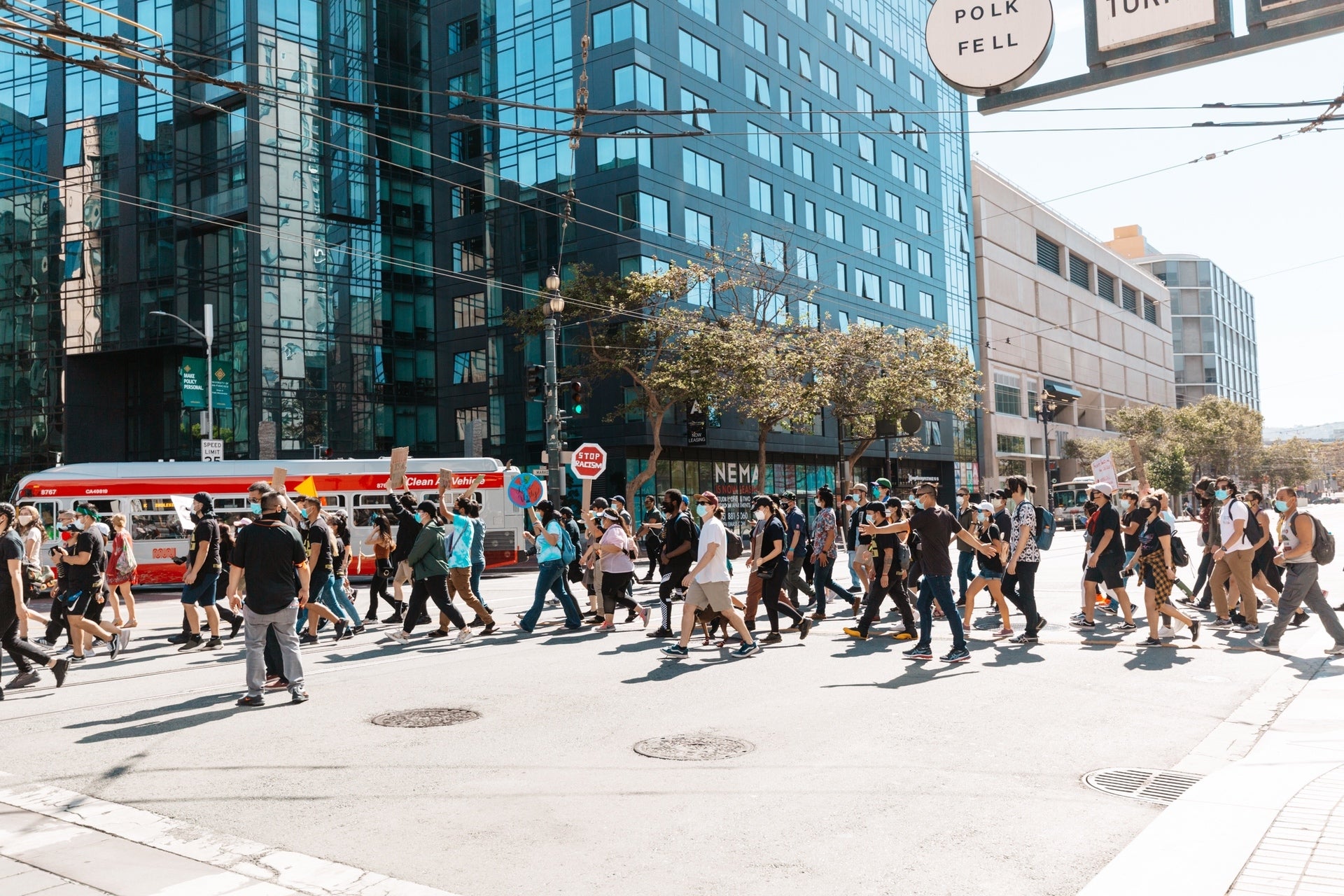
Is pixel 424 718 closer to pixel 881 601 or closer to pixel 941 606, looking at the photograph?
pixel 941 606

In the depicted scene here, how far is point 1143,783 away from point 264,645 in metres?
6.82

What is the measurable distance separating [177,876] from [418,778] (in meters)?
1.80

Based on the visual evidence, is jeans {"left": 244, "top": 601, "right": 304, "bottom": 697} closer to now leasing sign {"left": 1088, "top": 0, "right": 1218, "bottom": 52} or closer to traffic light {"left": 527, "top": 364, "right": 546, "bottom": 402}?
now leasing sign {"left": 1088, "top": 0, "right": 1218, "bottom": 52}

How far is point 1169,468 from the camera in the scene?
72.6m

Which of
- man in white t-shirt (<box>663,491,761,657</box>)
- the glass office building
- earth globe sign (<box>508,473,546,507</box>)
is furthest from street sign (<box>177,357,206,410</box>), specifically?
man in white t-shirt (<box>663,491,761,657</box>)

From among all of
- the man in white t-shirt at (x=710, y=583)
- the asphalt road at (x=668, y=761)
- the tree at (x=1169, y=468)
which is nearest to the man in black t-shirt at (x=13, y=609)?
the asphalt road at (x=668, y=761)

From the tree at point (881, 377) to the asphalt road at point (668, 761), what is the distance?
2886 cm

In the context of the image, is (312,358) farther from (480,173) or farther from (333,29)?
(333,29)

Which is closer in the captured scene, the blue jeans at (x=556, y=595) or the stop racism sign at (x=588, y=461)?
the blue jeans at (x=556, y=595)

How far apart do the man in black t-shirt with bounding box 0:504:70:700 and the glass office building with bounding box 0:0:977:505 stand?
89.5 feet

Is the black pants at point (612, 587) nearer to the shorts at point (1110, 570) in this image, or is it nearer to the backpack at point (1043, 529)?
the backpack at point (1043, 529)

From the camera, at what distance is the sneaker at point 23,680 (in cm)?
978

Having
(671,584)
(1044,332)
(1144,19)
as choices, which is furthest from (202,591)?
(1044,332)

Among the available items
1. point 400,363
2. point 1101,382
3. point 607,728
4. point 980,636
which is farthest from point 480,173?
point 1101,382
